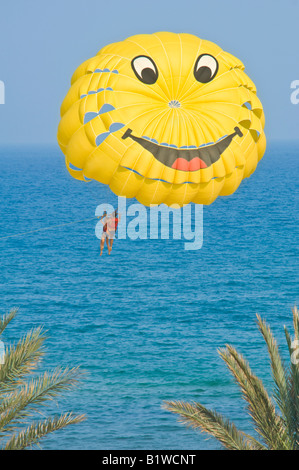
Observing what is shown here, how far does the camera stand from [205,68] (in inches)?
1129

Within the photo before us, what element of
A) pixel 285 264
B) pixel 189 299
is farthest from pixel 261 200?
pixel 189 299

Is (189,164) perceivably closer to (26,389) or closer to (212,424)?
(212,424)

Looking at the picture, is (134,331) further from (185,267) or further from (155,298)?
(185,267)

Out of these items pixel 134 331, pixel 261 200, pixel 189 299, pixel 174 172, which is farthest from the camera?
pixel 261 200

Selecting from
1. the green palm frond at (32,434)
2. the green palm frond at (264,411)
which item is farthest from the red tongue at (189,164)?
the green palm frond at (32,434)

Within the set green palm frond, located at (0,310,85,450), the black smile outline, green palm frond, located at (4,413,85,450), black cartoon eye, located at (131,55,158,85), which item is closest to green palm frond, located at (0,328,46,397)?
green palm frond, located at (0,310,85,450)

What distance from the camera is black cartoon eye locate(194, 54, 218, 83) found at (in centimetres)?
2859

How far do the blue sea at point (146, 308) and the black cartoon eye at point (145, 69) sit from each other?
3.57 m

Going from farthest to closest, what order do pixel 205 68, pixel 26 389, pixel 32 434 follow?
pixel 205 68
pixel 26 389
pixel 32 434

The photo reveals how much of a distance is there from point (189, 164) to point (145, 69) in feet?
9.98

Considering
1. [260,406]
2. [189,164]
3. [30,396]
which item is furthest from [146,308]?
[189,164]

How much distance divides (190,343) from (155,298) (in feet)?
64.9

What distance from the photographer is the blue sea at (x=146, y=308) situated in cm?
5990

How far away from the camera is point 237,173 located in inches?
1146
